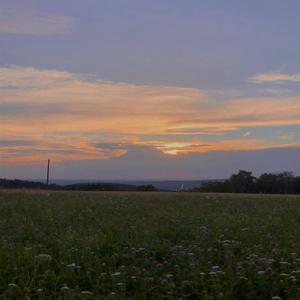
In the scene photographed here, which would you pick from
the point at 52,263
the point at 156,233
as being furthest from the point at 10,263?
the point at 156,233

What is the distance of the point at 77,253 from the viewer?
7660 millimetres

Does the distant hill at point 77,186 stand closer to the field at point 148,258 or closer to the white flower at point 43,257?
the field at point 148,258

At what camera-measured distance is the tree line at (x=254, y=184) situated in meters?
31.4

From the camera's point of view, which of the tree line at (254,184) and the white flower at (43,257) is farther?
the tree line at (254,184)

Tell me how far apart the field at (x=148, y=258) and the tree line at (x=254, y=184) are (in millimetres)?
20413

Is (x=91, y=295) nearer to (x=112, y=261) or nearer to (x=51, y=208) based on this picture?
(x=112, y=261)

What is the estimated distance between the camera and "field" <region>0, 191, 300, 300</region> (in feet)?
21.7

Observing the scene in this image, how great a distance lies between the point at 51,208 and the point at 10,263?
6133mm

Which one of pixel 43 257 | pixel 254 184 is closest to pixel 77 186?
pixel 254 184

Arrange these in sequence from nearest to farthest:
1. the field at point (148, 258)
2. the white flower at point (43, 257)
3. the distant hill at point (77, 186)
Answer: the field at point (148, 258), the white flower at point (43, 257), the distant hill at point (77, 186)

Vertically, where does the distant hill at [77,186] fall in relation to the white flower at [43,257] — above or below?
above

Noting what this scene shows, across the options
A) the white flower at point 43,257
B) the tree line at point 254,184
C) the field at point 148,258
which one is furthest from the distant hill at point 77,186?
the white flower at point 43,257

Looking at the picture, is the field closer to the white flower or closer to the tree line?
the white flower

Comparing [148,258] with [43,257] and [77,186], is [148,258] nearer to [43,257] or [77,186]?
[43,257]
